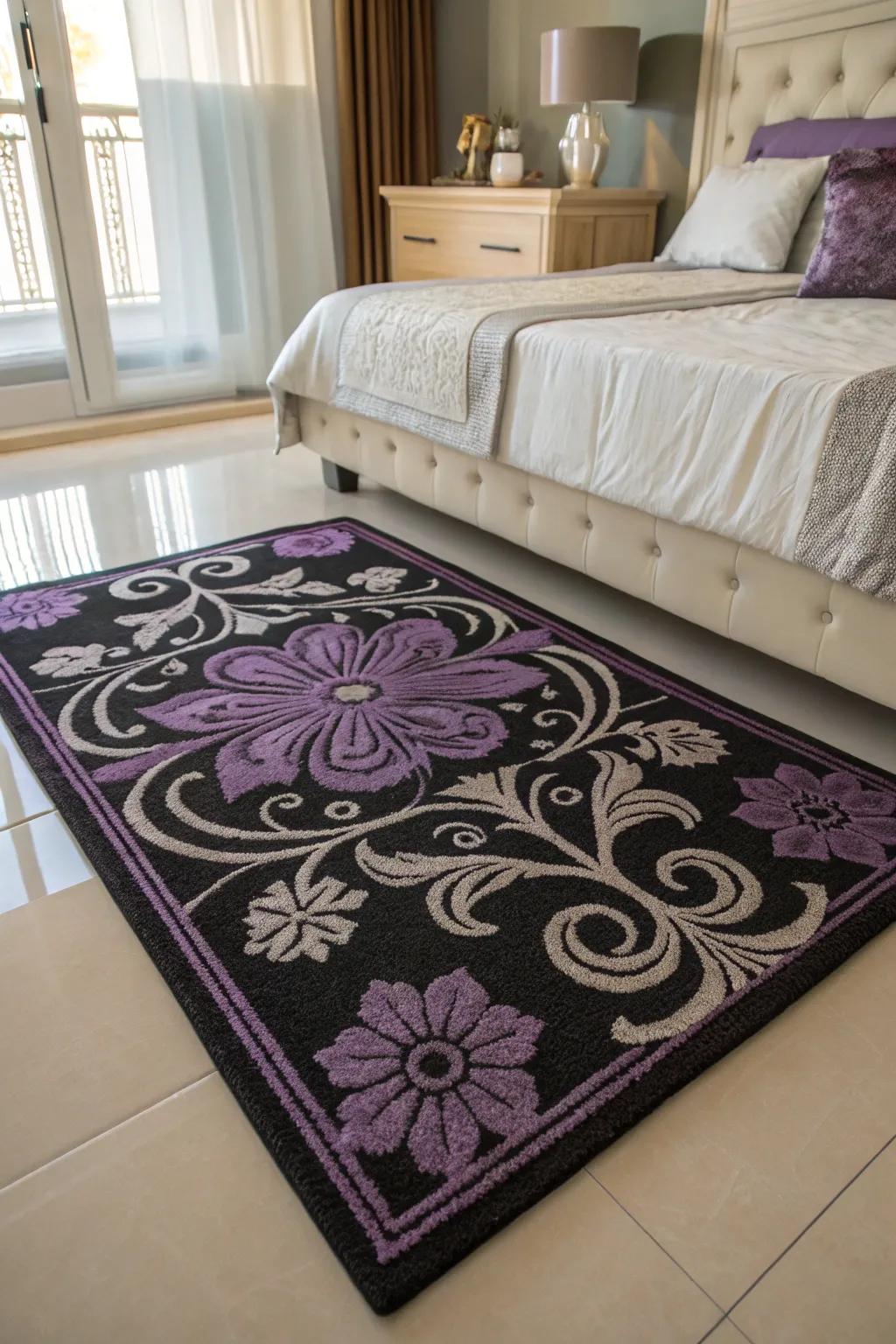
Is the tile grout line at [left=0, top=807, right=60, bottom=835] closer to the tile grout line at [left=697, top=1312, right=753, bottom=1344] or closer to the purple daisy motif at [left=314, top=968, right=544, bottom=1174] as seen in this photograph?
the purple daisy motif at [left=314, top=968, right=544, bottom=1174]

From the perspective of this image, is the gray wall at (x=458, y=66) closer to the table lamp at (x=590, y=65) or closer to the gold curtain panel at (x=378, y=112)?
the gold curtain panel at (x=378, y=112)

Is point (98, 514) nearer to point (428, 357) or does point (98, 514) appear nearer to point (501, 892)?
point (428, 357)

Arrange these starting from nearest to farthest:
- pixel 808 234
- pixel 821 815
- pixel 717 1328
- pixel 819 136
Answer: pixel 717 1328
pixel 821 815
pixel 808 234
pixel 819 136

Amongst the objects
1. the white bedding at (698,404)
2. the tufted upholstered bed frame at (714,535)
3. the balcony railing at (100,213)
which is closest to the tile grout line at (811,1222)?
the tufted upholstered bed frame at (714,535)

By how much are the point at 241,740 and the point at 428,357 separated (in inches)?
44.5

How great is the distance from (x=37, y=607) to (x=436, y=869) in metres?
1.34

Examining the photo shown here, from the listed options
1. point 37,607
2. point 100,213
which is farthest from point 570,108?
point 37,607

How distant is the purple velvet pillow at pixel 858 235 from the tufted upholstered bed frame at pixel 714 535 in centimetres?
64

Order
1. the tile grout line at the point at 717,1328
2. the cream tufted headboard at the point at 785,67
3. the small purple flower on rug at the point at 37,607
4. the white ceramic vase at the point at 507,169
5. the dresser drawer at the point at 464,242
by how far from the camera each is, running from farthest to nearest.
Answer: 1. the white ceramic vase at the point at 507,169
2. the dresser drawer at the point at 464,242
3. the cream tufted headboard at the point at 785,67
4. the small purple flower on rug at the point at 37,607
5. the tile grout line at the point at 717,1328

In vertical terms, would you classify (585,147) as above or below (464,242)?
above

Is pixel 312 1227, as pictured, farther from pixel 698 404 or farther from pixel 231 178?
pixel 231 178

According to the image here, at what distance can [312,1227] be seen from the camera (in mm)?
937

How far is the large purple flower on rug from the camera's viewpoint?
164cm

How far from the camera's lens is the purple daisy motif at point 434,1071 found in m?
1.01
